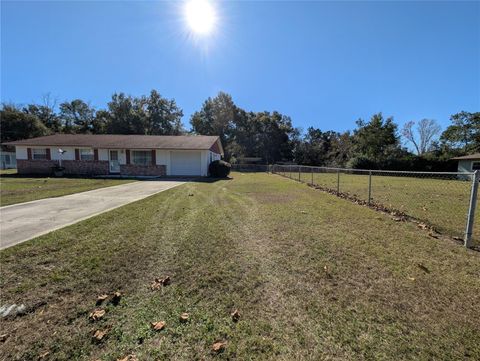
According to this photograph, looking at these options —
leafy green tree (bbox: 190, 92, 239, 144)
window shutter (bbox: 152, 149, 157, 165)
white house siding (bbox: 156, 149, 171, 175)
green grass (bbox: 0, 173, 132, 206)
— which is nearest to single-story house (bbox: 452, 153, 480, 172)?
white house siding (bbox: 156, 149, 171, 175)

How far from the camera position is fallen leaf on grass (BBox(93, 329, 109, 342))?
206 centimetres

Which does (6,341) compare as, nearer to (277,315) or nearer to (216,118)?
(277,315)

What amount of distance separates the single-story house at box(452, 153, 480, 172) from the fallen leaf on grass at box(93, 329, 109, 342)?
34440mm

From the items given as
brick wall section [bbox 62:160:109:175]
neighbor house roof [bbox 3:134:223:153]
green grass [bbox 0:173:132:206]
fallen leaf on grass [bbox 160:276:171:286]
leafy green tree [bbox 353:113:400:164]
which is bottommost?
green grass [bbox 0:173:132:206]

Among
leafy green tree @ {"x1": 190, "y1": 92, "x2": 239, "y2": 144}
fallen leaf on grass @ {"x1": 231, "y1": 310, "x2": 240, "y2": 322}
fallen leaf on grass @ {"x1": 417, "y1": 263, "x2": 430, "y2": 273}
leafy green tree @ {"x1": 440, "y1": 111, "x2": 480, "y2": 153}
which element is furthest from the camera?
leafy green tree @ {"x1": 190, "y1": 92, "x2": 239, "y2": 144}

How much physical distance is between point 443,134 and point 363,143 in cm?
1303

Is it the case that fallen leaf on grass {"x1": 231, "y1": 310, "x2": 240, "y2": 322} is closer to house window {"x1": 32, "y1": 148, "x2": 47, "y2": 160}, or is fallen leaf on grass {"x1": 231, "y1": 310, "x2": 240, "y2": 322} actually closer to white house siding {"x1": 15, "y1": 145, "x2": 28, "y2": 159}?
house window {"x1": 32, "y1": 148, "x2": 47, "y2": 160}

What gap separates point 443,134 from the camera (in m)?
39.0

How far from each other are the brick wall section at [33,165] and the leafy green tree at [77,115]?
26642 millimetres

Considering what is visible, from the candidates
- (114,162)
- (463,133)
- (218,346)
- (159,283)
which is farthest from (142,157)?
(463,133)

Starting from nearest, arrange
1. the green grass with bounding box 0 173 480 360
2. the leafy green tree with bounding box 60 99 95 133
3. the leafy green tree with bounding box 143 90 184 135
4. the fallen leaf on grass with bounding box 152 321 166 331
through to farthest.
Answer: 1. the green grass with bounding box 0 173 480 360
2. the fallen leaf on grass with bounding box 152 321 166 331
3. the leafy green tree with bounding box 143 90 184 135
4. the leafy green tree with bounding box 60 99 95 133

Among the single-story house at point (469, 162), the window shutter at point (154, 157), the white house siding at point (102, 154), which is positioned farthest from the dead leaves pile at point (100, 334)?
the single-story house at point (469, 162)

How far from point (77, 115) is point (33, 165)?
29.8 meters

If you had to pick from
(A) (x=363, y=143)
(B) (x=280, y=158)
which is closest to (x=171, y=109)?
(B) (x=280, y=158)
